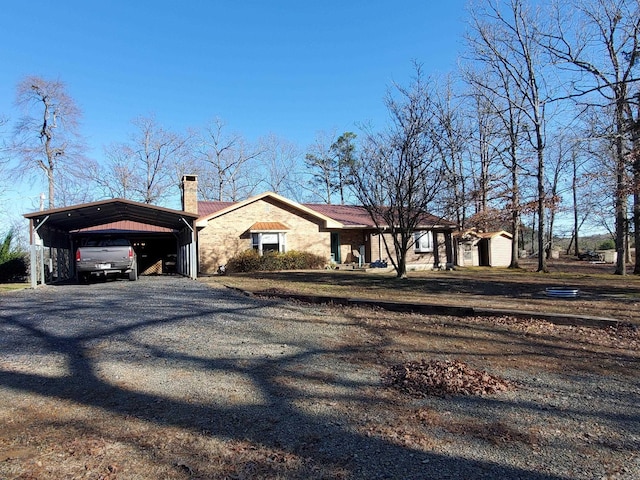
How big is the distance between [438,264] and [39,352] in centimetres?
2397

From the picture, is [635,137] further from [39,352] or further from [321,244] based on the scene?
[321,244]

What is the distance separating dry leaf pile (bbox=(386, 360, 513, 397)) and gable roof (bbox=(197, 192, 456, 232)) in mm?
18126

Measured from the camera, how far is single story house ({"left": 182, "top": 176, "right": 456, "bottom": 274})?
22.9 metres

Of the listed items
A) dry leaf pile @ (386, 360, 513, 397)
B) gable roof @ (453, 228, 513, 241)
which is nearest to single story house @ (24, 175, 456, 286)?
gable roof @ (453, 228, 513, 241)

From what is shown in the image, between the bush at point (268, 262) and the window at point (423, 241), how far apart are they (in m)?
7.26

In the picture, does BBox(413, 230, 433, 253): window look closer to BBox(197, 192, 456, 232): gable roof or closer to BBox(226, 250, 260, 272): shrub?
BBox(197, 192, 456, 232): gable roof

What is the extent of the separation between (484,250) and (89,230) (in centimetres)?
2495

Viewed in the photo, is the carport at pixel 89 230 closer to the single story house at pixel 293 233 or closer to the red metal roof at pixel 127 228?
the red metal roof at pixel 127 228

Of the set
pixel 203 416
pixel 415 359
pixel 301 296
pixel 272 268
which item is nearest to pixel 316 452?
pixel 203 416

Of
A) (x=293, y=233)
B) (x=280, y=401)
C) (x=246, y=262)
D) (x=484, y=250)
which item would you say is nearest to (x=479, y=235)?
(x=484, y=250)

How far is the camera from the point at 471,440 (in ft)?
9.74

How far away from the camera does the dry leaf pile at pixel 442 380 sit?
3.93 m


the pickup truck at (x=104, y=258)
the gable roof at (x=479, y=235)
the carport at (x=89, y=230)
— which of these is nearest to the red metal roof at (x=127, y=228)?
the carport at (x=89, y=230)

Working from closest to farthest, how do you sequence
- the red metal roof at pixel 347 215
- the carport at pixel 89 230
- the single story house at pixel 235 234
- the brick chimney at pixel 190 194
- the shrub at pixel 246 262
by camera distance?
the carport at pixel 89 230 → the single story house at pixel 235 234 → the shrub at pixel 246 262 → the brick chimney at pixel 190 194 → the red metal roof at pixel 347 215
